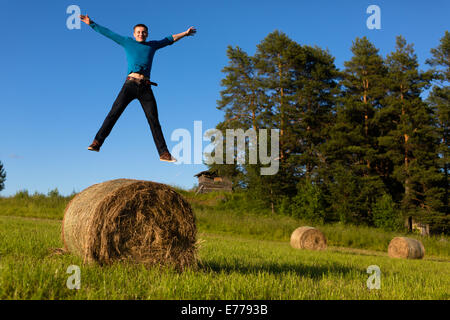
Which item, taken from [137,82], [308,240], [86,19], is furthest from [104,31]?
[308,240]

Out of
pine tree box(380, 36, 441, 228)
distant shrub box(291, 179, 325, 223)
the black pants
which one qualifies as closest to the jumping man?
the black pants

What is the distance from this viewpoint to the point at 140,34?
5.82m

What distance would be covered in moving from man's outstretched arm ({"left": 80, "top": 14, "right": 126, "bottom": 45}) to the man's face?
0.19m

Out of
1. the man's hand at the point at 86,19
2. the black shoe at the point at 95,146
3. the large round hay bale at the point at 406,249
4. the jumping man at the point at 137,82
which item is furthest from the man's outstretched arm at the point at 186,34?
the large round hay bale at the point at 406,249

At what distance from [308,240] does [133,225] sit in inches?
624

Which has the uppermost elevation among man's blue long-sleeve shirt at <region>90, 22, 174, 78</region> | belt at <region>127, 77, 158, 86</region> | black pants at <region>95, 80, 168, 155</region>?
man's blue long-sleeve shirt at <region>90, 22, 174, 78</region>

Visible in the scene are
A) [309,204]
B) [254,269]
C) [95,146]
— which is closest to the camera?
[95,146]

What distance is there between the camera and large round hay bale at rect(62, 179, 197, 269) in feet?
21.4

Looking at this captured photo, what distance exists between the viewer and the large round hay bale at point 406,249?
21.6m

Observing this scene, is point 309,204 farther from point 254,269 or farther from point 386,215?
point 254,269

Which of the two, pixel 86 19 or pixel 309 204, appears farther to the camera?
pixel 309 204

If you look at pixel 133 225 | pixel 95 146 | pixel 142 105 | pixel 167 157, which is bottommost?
pixel 133 225

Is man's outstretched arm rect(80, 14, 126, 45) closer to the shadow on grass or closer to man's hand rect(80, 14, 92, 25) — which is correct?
man's hand rect(80, 14, 92, 25)
